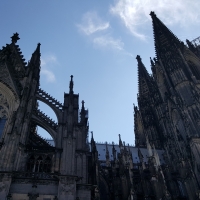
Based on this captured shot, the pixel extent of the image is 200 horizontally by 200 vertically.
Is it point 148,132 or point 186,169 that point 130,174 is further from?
point 148,132

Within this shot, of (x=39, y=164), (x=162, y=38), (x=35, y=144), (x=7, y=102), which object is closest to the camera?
(x=39, y=164)

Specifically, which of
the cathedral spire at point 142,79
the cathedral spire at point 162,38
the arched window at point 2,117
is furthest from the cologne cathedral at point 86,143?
the cathedral spire at point 142,79

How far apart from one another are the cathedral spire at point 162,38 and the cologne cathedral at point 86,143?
24 cm

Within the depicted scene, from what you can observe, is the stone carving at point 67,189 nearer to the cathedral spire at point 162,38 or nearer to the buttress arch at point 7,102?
the buttress arch at point 7,102

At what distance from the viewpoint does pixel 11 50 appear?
25.0 m

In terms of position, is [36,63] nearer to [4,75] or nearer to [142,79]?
[4,75]

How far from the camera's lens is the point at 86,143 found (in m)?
20.9

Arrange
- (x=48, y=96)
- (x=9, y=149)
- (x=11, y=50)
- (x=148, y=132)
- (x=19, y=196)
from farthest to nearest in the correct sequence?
(x=148, y=132)
(x=11, y=50)
(x=48, y=96)
(x=9, y=149)
(x=19, y=196)

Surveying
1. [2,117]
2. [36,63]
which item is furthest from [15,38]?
[2,117]

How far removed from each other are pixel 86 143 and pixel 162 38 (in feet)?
107

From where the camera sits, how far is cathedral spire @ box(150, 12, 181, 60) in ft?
142

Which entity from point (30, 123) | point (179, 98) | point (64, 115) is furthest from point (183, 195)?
point (30, 123)

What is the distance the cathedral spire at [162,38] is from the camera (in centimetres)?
4328

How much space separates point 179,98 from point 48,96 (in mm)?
19814
